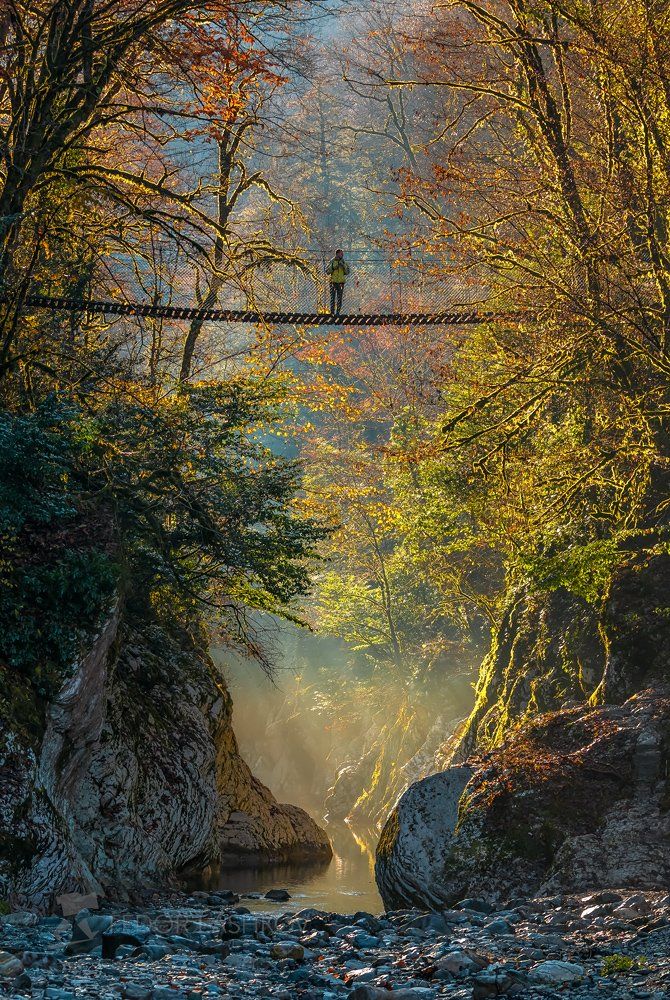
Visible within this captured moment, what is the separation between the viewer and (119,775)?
32.8 ft

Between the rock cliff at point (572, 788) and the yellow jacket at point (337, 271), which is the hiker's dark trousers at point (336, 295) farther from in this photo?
the rock cliff at point (572, 788)

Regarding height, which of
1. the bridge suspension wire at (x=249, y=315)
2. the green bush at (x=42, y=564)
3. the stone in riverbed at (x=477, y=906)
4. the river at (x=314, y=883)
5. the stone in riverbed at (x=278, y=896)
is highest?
the bridge suspension wire at (x=249, y=315)

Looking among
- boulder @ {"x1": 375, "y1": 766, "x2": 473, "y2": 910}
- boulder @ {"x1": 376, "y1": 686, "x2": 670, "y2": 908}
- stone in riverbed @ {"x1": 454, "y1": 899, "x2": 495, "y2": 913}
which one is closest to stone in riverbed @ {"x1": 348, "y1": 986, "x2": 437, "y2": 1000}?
stone in riverbed @ {"x1": 454, "y1": 899, "x2": 495, "y2": 913}

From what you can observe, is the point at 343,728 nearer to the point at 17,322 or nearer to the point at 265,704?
the point at 265,704

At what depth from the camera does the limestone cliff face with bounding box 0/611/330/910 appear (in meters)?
7.50

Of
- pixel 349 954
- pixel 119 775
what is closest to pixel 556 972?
pixel 349 954

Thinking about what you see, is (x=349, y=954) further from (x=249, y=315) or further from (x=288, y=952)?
(x=249, y=315)

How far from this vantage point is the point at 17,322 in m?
9.35

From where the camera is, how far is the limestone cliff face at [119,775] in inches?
295

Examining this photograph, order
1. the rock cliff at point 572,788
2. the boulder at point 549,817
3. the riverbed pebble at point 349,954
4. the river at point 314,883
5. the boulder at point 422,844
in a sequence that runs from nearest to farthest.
→ the riverbed pebble at point 349,954
the boulder at point 549,817
the rock cliff at point 572,788
the boulder at point 422,844
the river at point 314,883

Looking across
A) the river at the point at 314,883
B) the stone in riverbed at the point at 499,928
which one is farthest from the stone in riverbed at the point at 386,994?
the river at the point at 314,883

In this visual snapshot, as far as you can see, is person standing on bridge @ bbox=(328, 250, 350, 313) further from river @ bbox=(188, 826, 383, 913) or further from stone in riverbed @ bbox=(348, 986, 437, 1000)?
stone in riverbed @ bbox=(348, 986, 437, 1000)

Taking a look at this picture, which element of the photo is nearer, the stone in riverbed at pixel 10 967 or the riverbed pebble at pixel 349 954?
the stone in riverbed at pixel 10 967

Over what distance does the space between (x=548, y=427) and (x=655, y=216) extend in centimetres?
486
